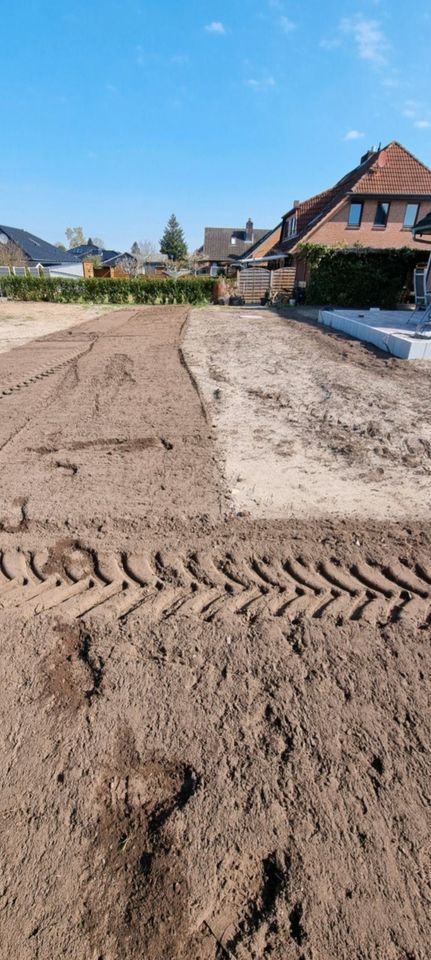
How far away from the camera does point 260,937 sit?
1.21 m

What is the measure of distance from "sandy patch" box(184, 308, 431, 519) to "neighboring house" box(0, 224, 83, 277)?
35935 mm

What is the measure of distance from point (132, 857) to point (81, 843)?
184 millimetres

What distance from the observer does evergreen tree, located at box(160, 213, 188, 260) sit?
205 feet

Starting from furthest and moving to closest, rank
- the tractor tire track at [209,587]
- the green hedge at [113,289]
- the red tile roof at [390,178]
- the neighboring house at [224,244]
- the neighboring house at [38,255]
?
the neighboring house at [224,244] → the neighboring house at [38,255] → the red tile roof at [390,178] → the green hedge at [113,289] → the tractor tire track at [209,587]

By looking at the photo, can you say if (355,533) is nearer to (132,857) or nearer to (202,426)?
(132,857)

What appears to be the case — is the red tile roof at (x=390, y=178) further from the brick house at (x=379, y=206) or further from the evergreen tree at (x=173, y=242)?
the evergreen tree at (x=173, y=242)

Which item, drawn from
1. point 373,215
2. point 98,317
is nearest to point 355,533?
point 98,317

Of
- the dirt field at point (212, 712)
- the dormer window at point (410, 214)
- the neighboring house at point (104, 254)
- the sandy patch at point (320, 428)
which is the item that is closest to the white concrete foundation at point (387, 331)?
the sandy patch at point (320, 428)

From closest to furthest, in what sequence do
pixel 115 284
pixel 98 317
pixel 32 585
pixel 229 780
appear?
pixel 229 780 → pixel 32 585 → pixel 98 317 → pixel 115 284

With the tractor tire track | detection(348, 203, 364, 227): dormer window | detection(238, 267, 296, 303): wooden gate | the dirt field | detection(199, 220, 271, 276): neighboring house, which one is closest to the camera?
the dirt field

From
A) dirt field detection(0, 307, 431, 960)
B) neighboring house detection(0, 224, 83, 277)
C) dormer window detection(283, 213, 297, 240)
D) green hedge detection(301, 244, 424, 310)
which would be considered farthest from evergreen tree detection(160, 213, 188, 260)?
dirt field detection(0, 307, 431, 960)

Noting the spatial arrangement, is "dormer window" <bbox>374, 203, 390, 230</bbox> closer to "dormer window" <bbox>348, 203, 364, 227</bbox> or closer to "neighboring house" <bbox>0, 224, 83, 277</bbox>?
"dormer window" <bbox>348, 203, 364, 227</bbox>

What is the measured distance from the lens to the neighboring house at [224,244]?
51.2 metres

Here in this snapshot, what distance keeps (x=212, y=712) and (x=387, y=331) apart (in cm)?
984
